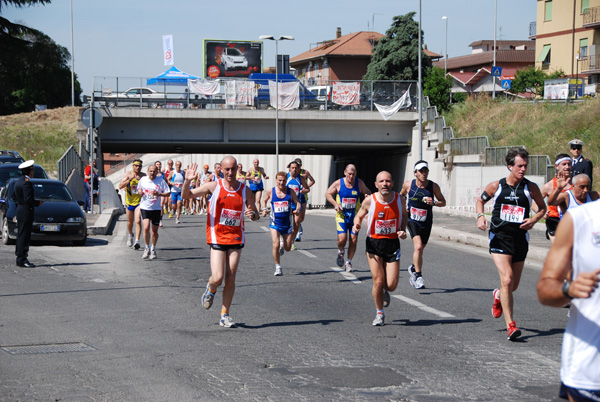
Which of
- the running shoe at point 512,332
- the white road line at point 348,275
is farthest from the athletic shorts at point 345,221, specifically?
the running shoe at point 512,332

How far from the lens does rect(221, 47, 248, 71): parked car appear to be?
2499 inches

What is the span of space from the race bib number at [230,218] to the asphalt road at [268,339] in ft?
3.74

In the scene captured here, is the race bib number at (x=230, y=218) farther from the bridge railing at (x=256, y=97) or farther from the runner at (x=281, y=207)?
the bridge railing at (x=256, y=97)

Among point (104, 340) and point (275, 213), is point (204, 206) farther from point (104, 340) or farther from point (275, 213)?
point (104, 340)

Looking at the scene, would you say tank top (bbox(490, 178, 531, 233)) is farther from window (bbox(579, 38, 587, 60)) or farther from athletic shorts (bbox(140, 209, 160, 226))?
window (bbox(579, 38, 587, 60))

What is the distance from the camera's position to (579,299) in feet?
11.3

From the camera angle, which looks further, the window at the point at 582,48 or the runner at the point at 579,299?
the window at the point at 582,48

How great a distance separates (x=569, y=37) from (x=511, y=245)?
2556 inches

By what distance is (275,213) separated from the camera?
1407 centimetres

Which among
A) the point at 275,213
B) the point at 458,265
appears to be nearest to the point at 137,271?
the point at 275,213

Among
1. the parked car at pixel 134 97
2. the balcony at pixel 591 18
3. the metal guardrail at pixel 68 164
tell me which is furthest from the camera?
the balcony at pixel 591 18

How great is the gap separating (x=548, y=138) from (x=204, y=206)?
1533 cm

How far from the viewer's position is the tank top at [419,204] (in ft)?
40.7

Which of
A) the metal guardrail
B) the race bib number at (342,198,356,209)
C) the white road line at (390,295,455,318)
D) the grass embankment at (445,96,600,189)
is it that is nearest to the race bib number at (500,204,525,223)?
the white road line at (390,295,455,318)
